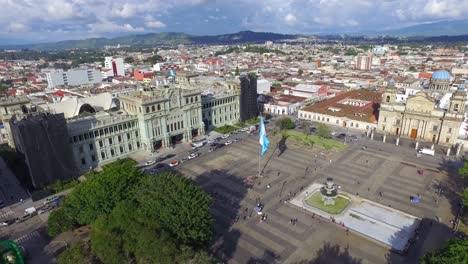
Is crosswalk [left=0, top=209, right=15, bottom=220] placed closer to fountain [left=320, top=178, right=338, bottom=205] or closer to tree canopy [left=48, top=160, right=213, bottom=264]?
tree canopy [left=48, top=160, right=213, bottom=264]

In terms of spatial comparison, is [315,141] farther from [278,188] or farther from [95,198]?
[95,198]

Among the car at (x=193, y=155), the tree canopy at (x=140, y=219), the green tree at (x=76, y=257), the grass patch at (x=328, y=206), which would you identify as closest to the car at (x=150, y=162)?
the car at (x=193, y=155)

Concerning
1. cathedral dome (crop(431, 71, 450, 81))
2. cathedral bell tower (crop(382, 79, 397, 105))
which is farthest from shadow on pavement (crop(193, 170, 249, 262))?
cathedral dome (crop(431, 71, 450, 81))

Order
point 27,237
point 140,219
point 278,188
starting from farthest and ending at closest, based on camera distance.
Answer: point 278,188 < point 27,237 < point 140,219

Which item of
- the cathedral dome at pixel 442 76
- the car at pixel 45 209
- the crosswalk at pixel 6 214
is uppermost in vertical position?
the cathedral dome at pixel 442 76

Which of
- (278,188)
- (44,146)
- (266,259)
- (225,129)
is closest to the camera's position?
(266,259)

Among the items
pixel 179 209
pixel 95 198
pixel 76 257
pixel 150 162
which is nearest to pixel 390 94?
pixel 150 162

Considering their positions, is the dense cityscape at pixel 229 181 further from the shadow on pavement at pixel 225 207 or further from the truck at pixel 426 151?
the truck at pixel 426 151

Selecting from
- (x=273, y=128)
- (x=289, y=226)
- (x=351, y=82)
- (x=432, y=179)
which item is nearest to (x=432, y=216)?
(x=432, y=179)
